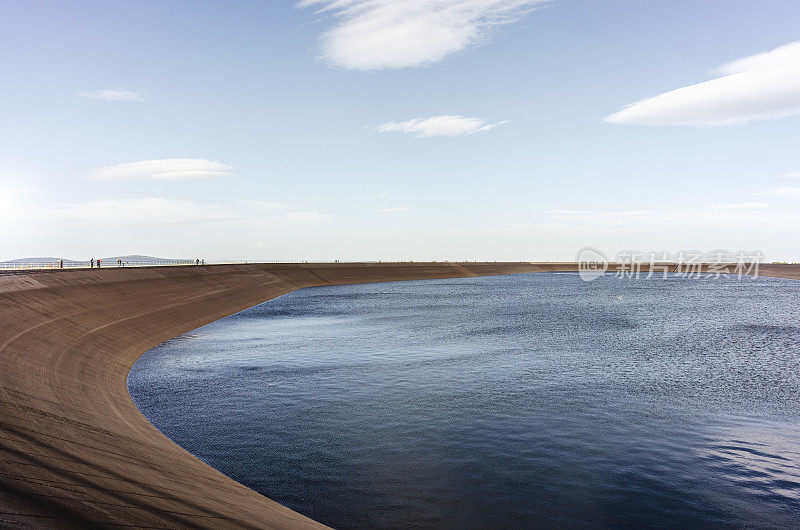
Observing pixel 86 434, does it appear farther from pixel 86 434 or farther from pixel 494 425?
pixel 494 425

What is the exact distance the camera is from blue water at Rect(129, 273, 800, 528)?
14.7 m

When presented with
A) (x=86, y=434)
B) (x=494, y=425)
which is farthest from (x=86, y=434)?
(x=494, y=425)

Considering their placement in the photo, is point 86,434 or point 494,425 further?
point 494,425

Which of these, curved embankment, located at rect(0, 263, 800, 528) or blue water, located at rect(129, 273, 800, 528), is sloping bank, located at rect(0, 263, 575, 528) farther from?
blue water, located at rect(129, 273, 800, 528)

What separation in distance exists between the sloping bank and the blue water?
6.26ft

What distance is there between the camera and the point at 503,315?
69438mm

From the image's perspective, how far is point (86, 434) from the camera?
51.0 ft

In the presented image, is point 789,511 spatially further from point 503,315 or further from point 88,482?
point 503,315

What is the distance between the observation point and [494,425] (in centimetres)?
2181

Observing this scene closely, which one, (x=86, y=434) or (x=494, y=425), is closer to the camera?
(x=86, y=434)

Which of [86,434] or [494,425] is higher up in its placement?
[86,434]

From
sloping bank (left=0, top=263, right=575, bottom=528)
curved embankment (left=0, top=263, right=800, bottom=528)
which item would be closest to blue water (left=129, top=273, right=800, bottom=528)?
curved embankment (left=0, top=263, right=800, bottom=528)

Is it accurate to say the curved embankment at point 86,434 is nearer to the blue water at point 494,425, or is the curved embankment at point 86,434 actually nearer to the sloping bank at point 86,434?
the sloping bank at point 86,434

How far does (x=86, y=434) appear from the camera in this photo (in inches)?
612
